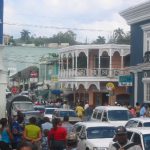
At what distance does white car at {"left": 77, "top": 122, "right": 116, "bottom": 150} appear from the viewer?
54.4 feet

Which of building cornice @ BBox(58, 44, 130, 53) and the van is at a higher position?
building cornice @ BBox(58, 44, 130, 53)

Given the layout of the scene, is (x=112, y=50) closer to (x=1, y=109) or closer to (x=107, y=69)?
(x=107, y=69)

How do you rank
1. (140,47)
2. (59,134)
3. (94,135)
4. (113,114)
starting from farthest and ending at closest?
1. (140,47)
2. (113,114)
3. (94,135)
4. (59,134)

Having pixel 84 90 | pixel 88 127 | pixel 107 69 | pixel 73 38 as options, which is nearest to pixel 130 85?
pixel 107 69

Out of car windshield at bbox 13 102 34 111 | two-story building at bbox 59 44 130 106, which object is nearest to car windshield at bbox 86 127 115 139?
car windshield at bbox 13 102 34 111

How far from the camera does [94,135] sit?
679 inches

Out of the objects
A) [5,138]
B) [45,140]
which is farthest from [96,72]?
[5,138]

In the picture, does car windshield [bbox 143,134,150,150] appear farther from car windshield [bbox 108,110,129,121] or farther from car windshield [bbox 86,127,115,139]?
car windshield [bbox 108,110,129,121]

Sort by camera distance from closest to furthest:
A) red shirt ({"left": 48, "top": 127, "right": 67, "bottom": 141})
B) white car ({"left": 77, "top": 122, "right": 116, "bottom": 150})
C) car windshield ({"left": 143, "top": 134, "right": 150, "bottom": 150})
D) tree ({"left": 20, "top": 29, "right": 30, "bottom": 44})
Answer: car windshield ({"left": 143, "top": 134, "right": 150, "bottom": 150})
red shirt ({"left": 48, "top": 127, "right": 67, "bottom": 141})
white car ({"left": 77, "top": 122, "right": 116, "bottom": 150})
tree ({"left": 20, "top": 29, "right": 30, "bottom": 44})

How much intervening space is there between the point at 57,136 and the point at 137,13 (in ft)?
77.0

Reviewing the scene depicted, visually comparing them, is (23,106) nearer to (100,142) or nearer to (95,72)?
(95,72)

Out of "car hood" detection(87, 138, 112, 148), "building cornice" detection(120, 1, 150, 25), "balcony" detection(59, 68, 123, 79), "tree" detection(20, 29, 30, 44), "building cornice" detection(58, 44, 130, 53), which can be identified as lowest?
"car hood" detection(87, 138, 112, 148)

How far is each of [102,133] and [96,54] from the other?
1473 inches

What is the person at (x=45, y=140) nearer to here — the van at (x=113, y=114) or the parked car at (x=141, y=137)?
the parked car at (x=141, y=137)
